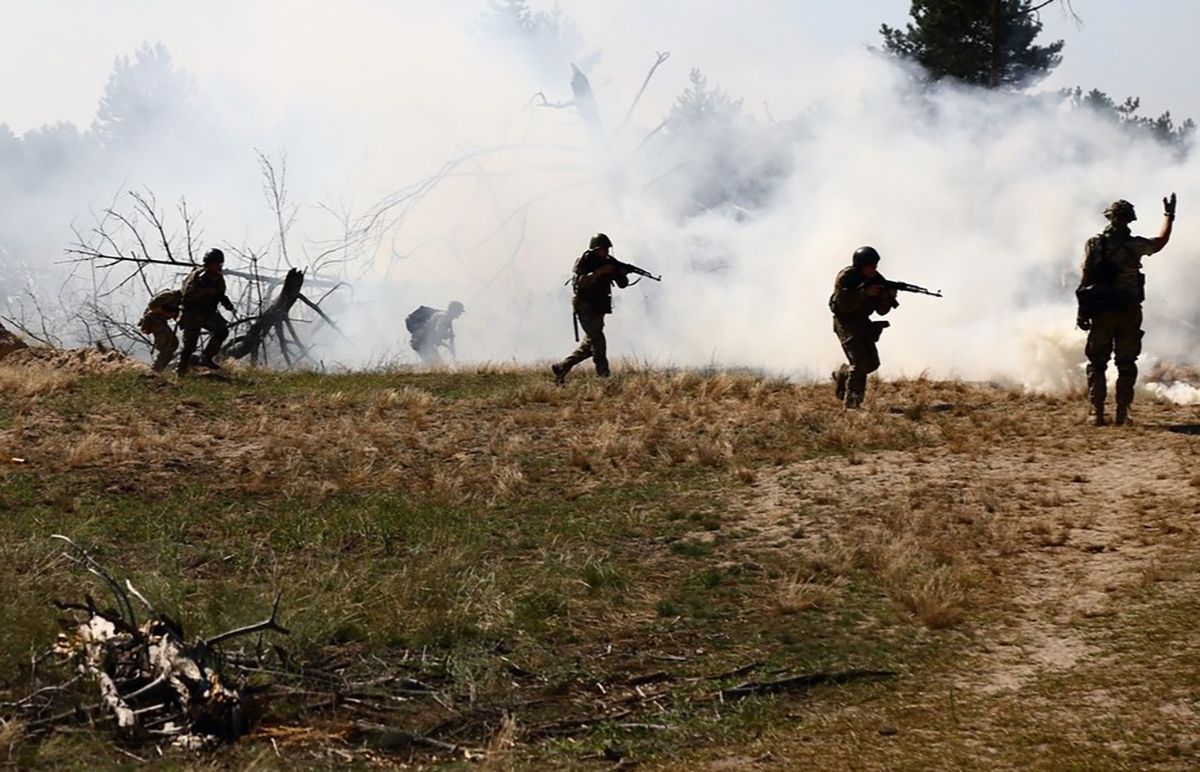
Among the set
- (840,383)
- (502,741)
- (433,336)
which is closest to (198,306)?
(840,383)

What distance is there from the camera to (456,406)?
1255cm

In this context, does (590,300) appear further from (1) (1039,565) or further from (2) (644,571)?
(1) (1039,565)

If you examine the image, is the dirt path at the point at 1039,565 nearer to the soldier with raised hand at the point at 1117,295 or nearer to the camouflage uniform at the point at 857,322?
the soldier with raised hand at the point at 1117,295

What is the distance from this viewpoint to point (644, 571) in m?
7.13

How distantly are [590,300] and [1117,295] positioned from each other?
18.3 ft

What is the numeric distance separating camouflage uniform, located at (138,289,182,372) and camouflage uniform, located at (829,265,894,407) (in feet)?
26.1

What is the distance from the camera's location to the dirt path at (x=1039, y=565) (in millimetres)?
4902

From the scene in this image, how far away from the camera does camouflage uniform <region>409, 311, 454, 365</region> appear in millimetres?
24375

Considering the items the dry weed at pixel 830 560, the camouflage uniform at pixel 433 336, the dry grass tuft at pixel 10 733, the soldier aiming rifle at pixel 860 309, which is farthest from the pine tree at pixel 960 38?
the dry grass tuft at pixel 10 733

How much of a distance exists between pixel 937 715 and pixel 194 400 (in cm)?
945

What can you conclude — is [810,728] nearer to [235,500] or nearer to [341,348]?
[235,500]

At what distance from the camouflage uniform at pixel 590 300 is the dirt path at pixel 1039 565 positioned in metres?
4.67

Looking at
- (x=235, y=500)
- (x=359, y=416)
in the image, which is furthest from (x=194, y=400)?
(x=235, y=500)

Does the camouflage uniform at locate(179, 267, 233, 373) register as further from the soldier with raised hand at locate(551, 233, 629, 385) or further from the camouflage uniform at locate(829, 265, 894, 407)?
the camouflage uniform at locate(829, 265, 894, 407)
